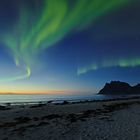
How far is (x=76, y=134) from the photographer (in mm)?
14305

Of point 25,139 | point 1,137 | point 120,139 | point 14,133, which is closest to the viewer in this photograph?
point 120,139

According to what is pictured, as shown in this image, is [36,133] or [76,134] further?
[36,133]

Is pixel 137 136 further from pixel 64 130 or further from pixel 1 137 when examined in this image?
pixel 1 137

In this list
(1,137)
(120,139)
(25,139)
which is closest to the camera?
(120,139)

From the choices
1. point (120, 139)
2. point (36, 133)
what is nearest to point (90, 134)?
point (120, 139)

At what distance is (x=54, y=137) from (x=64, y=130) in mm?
2157

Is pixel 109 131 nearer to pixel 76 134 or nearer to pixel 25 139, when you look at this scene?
pixel 76 134

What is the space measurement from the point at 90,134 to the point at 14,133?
583 cm

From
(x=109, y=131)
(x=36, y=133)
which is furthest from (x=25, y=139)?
Result: (x=109, y=131)

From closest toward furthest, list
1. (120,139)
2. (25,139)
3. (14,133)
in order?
(120,139), (25,139), (14,133)

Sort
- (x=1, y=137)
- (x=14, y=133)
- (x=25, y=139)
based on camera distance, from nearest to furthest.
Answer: (x=25, y=139) < (x=1, y=137) < (x=14, y=133)

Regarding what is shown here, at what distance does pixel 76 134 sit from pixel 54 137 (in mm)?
1592

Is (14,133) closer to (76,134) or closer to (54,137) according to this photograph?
(54,137)

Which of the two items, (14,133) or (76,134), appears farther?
(14,133)
